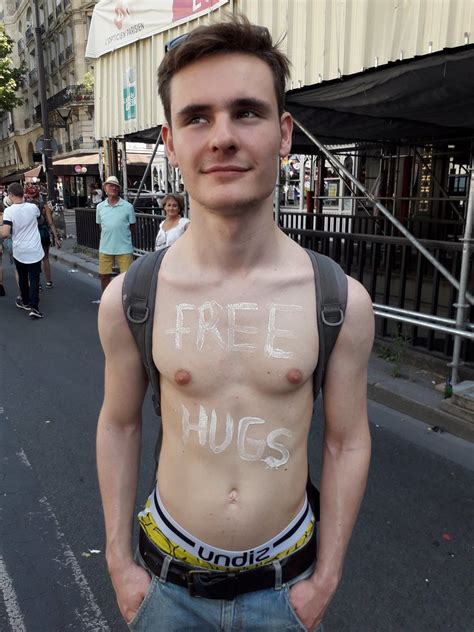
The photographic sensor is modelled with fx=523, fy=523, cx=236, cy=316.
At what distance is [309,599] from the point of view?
1.34m

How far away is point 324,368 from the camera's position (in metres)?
1.36

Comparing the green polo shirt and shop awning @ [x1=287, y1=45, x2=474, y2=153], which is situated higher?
shop awning @ [x1=287, y1=45, x2=474, y2=153]

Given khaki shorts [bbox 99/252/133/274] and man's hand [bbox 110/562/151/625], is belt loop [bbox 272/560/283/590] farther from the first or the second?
khaki shorts [bbox 99/252/133/274]

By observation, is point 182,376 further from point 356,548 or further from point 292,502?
point 356,548

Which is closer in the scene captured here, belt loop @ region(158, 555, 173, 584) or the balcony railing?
belt loop @ region(158, 555, 173, 584)

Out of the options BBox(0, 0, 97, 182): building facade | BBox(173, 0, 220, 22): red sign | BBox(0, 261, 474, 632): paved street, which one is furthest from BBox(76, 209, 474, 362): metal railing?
BBox(0, 0, 97, 182): building facade

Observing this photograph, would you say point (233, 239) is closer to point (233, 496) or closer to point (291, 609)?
point (233, 496)

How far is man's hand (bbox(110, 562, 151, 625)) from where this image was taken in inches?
54.1

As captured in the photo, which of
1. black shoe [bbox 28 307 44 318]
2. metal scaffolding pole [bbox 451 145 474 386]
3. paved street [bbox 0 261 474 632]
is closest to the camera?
paved street [bbox 0 261 474 632]

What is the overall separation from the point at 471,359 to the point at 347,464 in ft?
13.8

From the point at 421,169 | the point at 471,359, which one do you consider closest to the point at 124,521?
the point at 471,359

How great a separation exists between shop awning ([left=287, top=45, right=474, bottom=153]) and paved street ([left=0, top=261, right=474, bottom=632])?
293cm

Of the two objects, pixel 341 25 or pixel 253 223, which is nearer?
pixel 253 223

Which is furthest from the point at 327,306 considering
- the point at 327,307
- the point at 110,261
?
the point at 110,261
